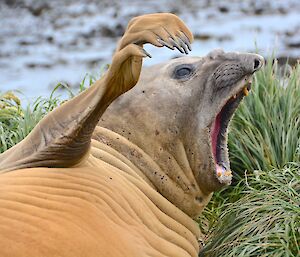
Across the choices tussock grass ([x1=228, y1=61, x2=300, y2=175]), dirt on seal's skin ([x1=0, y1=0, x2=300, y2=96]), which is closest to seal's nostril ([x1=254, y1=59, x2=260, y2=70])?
tussock grass ([x1=228, y1=61, x2=300, y2=175])

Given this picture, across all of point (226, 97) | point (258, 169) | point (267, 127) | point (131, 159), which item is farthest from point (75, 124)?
point (267, 127)

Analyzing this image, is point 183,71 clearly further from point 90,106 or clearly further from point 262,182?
point 262,182

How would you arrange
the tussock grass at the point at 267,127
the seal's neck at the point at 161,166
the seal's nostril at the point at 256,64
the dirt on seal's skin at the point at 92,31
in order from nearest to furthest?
the seal's neck at the point at 161,166 < the seal's nostril at the point at 256,64 < the tussock grass at the point at 267,127 < the dirt on seal's skin at the point at 92,31

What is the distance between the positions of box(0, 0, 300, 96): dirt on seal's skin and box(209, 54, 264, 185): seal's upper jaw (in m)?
8.05

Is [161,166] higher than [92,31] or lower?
higher

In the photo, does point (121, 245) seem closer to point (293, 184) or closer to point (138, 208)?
point (138, 208)

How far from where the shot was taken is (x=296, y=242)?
4688 millimetres

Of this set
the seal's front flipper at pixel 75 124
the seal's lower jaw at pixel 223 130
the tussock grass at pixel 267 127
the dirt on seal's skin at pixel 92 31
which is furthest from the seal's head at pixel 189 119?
the dirt on seal's skin at pixel 92 31

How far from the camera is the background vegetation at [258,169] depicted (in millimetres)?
4820

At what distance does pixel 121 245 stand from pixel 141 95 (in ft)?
3.12

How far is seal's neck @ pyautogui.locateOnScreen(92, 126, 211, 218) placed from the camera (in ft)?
14.8

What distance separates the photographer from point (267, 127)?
6.28 m

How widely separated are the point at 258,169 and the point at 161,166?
153 cm

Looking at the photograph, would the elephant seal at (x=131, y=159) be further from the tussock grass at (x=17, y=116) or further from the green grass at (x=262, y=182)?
the tussock grass at (x=17, y=116)
